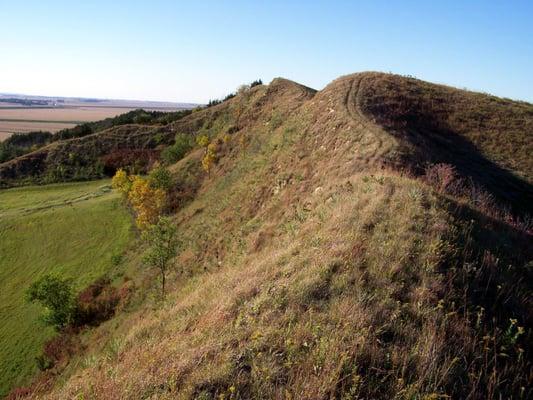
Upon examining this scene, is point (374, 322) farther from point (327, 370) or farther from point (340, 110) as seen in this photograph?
point (340, 110)

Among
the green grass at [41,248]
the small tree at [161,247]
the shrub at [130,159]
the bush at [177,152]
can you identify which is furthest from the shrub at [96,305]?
the shrub at [130,159]

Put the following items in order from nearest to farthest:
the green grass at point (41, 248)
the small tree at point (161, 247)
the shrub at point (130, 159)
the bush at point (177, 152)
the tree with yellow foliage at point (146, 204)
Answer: the small tree at point (161, 247), the green grass at point (41, 248), the tree with yellow foliage at point (146, 204), the bush at point (177, 152), the shrub at point (130, 159)

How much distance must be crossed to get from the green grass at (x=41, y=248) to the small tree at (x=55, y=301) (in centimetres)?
198

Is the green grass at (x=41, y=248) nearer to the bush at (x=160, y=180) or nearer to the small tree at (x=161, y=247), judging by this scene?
the bush at (x=160, y=180)

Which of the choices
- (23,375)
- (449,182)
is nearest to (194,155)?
(23,375)

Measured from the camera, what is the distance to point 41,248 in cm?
4347

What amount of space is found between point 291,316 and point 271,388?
1698 mm

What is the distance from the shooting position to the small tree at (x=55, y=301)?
28703 millimetres

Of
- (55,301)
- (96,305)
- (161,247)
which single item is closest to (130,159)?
(96,305)

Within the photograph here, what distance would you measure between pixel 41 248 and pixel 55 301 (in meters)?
18.2

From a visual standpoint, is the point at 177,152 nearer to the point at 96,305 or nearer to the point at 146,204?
the point at 146,204

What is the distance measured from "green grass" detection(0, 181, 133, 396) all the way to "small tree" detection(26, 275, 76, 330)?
1983 mm

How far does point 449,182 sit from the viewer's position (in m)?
16.5

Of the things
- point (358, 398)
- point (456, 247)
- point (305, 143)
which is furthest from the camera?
point (305, 143)
